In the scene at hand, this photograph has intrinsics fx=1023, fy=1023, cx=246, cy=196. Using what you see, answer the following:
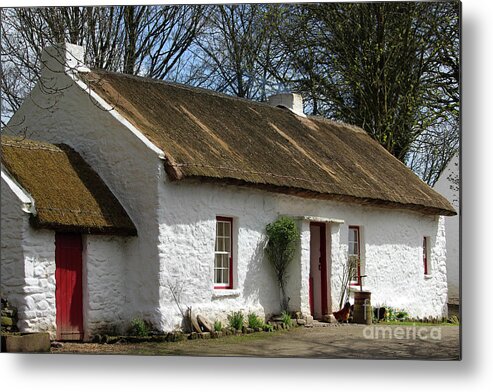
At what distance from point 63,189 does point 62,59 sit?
1267mm

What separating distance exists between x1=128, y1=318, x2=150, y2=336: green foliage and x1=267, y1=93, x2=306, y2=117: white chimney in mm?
2703

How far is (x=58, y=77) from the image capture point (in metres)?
10.2

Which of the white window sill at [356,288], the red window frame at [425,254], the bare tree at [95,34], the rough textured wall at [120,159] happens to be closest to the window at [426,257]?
the red window frame at [425,254]

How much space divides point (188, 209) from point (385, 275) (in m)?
2.20

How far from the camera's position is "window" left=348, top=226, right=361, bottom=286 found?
1102 centimetres

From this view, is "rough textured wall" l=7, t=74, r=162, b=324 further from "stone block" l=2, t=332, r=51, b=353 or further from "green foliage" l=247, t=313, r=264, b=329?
"green foliage" l=247, t=313, r=264, b=329

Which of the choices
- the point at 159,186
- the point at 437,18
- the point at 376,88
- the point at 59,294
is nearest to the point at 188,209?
the point at 159,186

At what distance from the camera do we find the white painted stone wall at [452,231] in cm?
891

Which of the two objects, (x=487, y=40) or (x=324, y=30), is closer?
(x=487, y=40)

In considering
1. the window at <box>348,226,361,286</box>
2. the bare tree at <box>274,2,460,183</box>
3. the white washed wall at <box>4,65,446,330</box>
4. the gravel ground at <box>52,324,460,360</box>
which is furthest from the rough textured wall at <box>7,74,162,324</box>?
the window at <box>348,226,361,286</box>

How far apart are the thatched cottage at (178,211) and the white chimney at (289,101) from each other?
0.04m

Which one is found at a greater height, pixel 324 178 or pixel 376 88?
pixel 376 88

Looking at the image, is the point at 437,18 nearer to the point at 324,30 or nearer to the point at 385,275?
the point at 324,30

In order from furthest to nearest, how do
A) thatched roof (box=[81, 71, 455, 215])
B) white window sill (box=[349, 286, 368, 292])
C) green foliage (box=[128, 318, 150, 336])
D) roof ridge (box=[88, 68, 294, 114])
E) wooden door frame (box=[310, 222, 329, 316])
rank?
1. wooden door frame (box=[310, 222, 329, 316])
2. white window sill (box=[349, 286, 368, 292])
3. thatched roof (box=[81, 71, 455, 215])
4. roof ridge (box=[88, 68, 294, 114])
5. green foliage (box=[128, 318, 150, 336])
